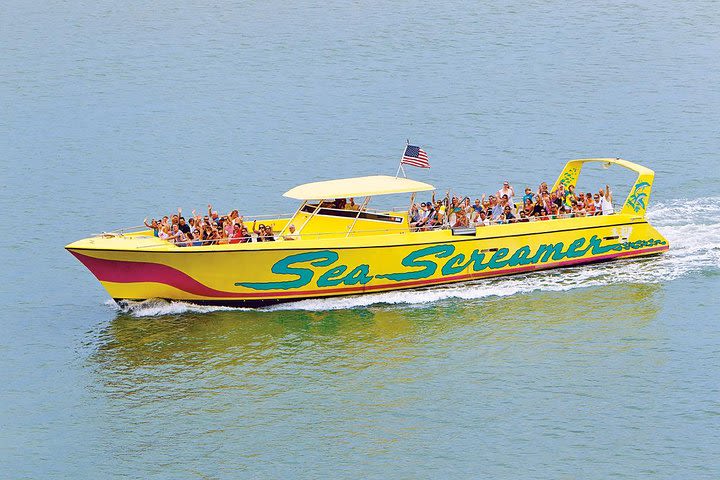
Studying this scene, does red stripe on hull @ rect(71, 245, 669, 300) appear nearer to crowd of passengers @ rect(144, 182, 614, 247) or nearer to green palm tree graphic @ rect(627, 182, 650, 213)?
crowd of passengers @ rect(144, 182, 614, 247)

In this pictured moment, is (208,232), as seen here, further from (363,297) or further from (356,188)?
(363,297)

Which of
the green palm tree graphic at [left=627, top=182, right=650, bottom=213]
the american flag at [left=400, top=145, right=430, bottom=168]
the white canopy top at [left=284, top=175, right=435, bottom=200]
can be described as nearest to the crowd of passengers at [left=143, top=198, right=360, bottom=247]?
the white canopy top at [left=284, top=175, right=435, bottom=200]

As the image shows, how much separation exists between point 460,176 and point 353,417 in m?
27.3

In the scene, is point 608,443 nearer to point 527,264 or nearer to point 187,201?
point 527,264

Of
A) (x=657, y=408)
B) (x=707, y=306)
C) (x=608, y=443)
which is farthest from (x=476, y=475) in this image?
(x=707, y=306)

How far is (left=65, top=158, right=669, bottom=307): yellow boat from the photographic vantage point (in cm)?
4022

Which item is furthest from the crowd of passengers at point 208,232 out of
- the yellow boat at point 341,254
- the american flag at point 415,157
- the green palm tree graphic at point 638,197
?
the green palm tree graphic at point 638,197

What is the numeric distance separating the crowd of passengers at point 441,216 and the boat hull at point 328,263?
0.59 meters

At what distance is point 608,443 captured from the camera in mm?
32344

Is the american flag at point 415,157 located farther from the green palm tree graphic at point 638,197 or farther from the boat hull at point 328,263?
the green palm tree graphic at point 638,197

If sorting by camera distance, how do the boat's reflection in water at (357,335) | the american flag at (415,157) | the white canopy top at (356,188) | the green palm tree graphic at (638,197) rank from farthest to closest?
the green palm tree graphic at (638,197) < the american flag at (415,157) < the white canopy top at (356,188) < the boat's reflection in water at (357,335)

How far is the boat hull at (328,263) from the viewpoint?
40125mm

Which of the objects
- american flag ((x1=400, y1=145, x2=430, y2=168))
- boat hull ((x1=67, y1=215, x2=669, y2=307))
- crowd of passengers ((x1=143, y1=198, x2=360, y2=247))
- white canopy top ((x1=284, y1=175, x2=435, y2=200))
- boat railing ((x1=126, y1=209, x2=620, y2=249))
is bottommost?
boat hull ((x1=67, y1=215, x2=669, y2=307))

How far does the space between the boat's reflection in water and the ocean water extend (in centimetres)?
11
